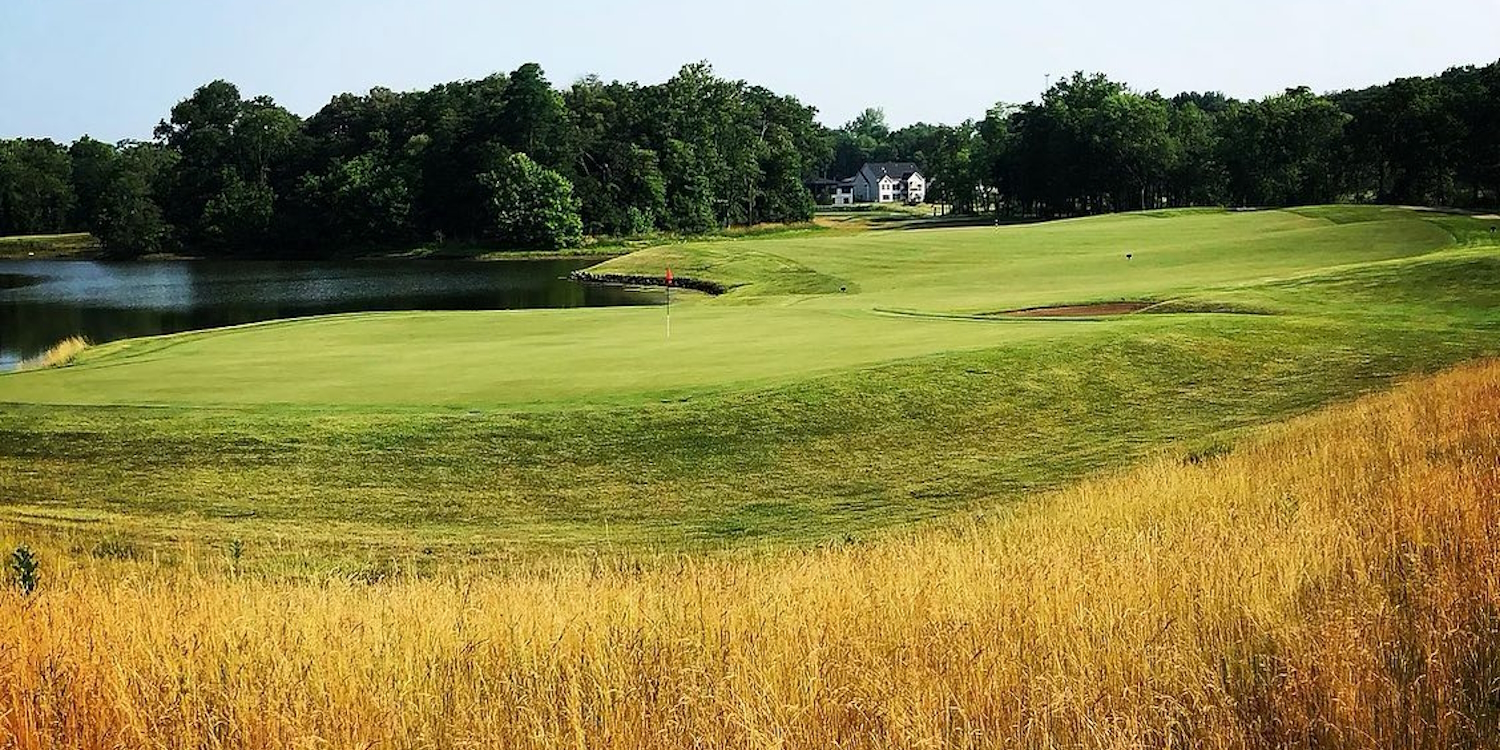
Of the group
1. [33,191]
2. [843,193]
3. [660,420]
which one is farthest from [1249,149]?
[33,191]

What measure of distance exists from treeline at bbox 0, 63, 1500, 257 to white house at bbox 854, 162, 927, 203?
206 feet

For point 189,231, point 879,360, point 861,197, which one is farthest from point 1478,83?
point 861,197

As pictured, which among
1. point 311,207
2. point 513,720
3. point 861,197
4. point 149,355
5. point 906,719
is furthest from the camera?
point 861,197

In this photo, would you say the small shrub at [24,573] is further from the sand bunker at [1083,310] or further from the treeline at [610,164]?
the treeline at [610,164]

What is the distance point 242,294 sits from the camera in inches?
2434

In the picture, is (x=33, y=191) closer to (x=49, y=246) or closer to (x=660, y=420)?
(x=49, y=246)

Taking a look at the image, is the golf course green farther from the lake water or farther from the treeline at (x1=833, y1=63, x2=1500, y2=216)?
the treeline at (x1=833, y1=63, x2=1500, y2=216)

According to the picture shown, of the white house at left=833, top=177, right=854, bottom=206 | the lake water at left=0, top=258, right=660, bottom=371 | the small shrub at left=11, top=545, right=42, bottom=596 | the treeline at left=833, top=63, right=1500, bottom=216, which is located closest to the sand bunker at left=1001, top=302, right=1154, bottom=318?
the small shrub at left=11, top=545, right=42, bottom=596

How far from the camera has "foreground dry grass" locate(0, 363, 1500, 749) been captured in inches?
157

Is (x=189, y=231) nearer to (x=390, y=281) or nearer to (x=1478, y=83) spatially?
(x=390, y=281)

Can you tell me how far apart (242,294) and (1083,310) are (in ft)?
161

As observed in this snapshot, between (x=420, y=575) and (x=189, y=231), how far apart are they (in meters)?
109

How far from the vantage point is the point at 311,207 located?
101250 millimetres

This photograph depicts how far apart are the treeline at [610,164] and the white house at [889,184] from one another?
6291 cm
